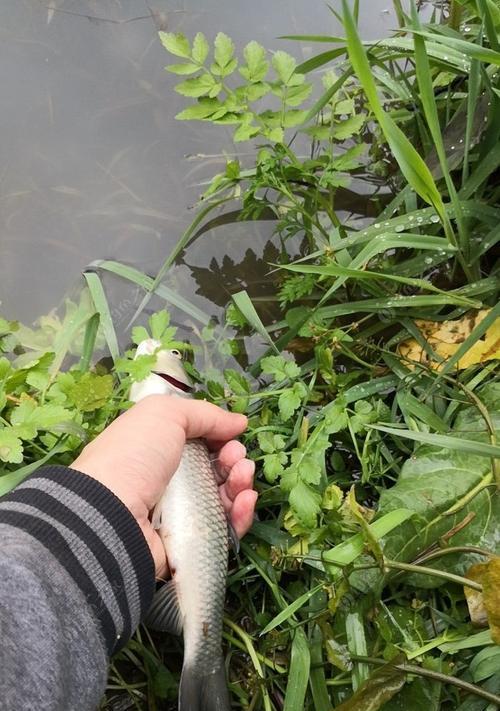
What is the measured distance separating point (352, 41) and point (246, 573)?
1.55m

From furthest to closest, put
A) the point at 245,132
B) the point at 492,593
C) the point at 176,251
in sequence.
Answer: the point at 176,251, the point at 245,132, the point at 492,593

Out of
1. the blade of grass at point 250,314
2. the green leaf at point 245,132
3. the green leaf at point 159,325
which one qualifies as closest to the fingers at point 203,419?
the green leaf at point 159,325

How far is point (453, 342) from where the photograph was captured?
2.25 metres

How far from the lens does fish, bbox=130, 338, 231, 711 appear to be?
192 centimetres

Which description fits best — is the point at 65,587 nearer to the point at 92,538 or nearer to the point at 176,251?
the point at 92,538

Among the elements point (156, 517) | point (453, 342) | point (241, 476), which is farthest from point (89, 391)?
point (453, 342)

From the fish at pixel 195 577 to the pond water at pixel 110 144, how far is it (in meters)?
0.79

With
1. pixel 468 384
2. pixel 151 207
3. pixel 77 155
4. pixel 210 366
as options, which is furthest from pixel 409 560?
pixel 77 155

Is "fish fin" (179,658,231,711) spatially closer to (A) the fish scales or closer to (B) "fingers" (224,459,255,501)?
(A) the fish scales

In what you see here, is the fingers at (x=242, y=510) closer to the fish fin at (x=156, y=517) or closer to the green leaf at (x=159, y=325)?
the fish fin at (x=156, y=517)

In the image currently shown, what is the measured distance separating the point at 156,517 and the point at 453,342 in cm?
110

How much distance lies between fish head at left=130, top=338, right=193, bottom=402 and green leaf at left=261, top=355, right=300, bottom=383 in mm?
287

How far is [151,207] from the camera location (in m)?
2.79

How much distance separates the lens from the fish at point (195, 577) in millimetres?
1917
